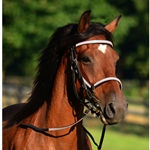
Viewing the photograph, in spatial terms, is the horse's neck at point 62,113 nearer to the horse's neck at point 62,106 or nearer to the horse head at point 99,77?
the horse's neck at point 62,106

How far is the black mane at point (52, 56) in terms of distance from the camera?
4281 mm

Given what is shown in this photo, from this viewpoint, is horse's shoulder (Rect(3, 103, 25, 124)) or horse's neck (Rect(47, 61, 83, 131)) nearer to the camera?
horse's neck (Rect(47, 61, 83, 131))

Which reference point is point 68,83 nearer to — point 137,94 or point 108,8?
point 108,8

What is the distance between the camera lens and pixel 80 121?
4.39m

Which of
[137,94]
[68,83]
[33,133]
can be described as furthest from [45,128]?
[137,94]

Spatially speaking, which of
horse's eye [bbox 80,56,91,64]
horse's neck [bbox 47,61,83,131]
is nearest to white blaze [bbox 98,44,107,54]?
horse's eye [bbox 80,56,91,64]

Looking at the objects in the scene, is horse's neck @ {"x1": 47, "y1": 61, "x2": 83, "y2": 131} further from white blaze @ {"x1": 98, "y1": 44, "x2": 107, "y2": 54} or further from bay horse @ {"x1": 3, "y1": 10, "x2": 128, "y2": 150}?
white blaze @ {"x1": 98, "y1": 44, "x2": 107, "y2": 54}

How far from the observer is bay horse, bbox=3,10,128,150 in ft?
13.3

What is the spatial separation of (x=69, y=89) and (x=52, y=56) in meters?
0.36

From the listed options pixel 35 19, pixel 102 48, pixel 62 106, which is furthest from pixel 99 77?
pixel 35 19

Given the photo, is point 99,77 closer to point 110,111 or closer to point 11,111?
point 110,111

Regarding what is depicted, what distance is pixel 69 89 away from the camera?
434 centimetres

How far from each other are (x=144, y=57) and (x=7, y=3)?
Answer: 1804 cm

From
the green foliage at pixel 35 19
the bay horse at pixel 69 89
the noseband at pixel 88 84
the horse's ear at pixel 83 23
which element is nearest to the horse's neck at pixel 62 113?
the bay horse at pixel 69 89
